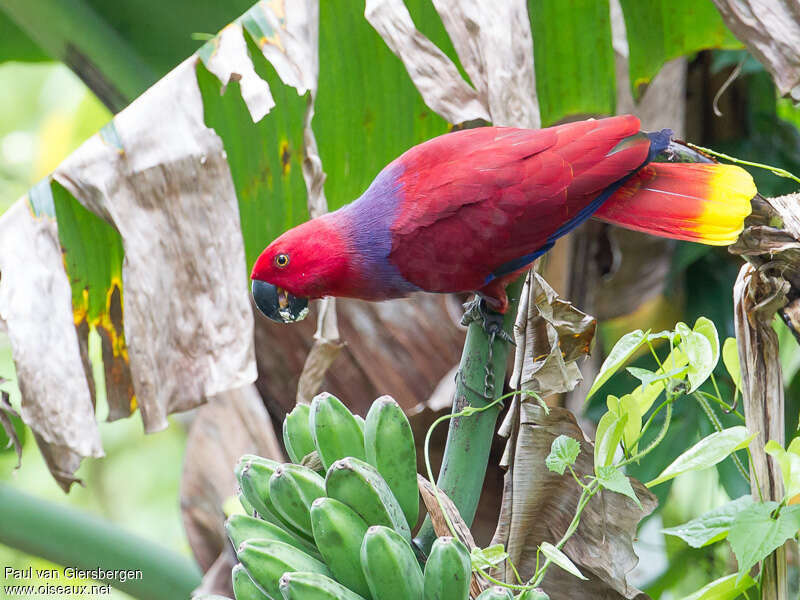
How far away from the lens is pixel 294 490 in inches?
24.6

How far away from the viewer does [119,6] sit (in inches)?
68.0

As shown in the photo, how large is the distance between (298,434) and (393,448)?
0.41ft

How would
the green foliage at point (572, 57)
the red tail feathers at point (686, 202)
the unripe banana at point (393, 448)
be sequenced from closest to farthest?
the unripe banana at point (393, 448), the red tail feathers at point (686, 202), the green foliage at point (572, 57)

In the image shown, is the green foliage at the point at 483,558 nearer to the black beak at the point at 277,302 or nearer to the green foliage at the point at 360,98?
the black beak at the point at 277,302

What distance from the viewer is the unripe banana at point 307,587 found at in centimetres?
54

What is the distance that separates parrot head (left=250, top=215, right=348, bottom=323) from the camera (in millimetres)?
969

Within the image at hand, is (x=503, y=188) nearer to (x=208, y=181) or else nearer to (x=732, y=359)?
(x=732, y=359)

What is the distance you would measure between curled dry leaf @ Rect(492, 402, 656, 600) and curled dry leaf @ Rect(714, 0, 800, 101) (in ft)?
1.74

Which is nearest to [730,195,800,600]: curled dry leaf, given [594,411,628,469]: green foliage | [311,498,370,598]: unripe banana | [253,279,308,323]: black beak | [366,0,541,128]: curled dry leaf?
[594,411,628,469]: green foliage

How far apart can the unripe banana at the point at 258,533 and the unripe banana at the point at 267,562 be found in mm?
23

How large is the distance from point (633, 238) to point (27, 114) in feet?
12.0

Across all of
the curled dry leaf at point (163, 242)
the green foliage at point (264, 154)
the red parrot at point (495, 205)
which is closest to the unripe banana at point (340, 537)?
the red parrot at point (495, 205)

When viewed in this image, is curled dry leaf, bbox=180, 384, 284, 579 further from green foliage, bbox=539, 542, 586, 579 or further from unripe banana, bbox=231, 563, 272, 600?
green foliage, bbox=539, 542, 586, 579

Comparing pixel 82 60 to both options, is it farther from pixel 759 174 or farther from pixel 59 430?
pixel 759 174
